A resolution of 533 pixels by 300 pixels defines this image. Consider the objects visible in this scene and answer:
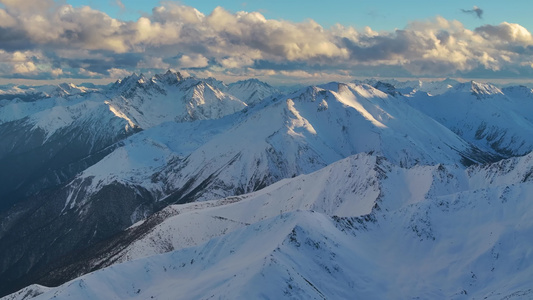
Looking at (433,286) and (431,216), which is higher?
(431,216)

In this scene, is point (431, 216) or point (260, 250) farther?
point (431, 216)

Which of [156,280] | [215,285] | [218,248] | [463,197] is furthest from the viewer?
[463,197]

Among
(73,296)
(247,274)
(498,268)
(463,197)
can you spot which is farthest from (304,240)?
(463,197)

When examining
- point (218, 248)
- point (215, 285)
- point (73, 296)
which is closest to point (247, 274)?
point (215, 285)

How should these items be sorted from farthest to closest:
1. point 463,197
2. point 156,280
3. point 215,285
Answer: point 463,197
point 156,280
point 215,285

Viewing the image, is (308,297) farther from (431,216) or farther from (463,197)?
(463,197)

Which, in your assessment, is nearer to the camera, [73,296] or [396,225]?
[73,296]

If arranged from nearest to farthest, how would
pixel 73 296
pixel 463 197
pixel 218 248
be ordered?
pixel 73 296
pixel 218 248
pixel 463 197

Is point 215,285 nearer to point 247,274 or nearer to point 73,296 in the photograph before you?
point 247,274

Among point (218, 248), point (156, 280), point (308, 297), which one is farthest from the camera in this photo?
point (218, 248)
